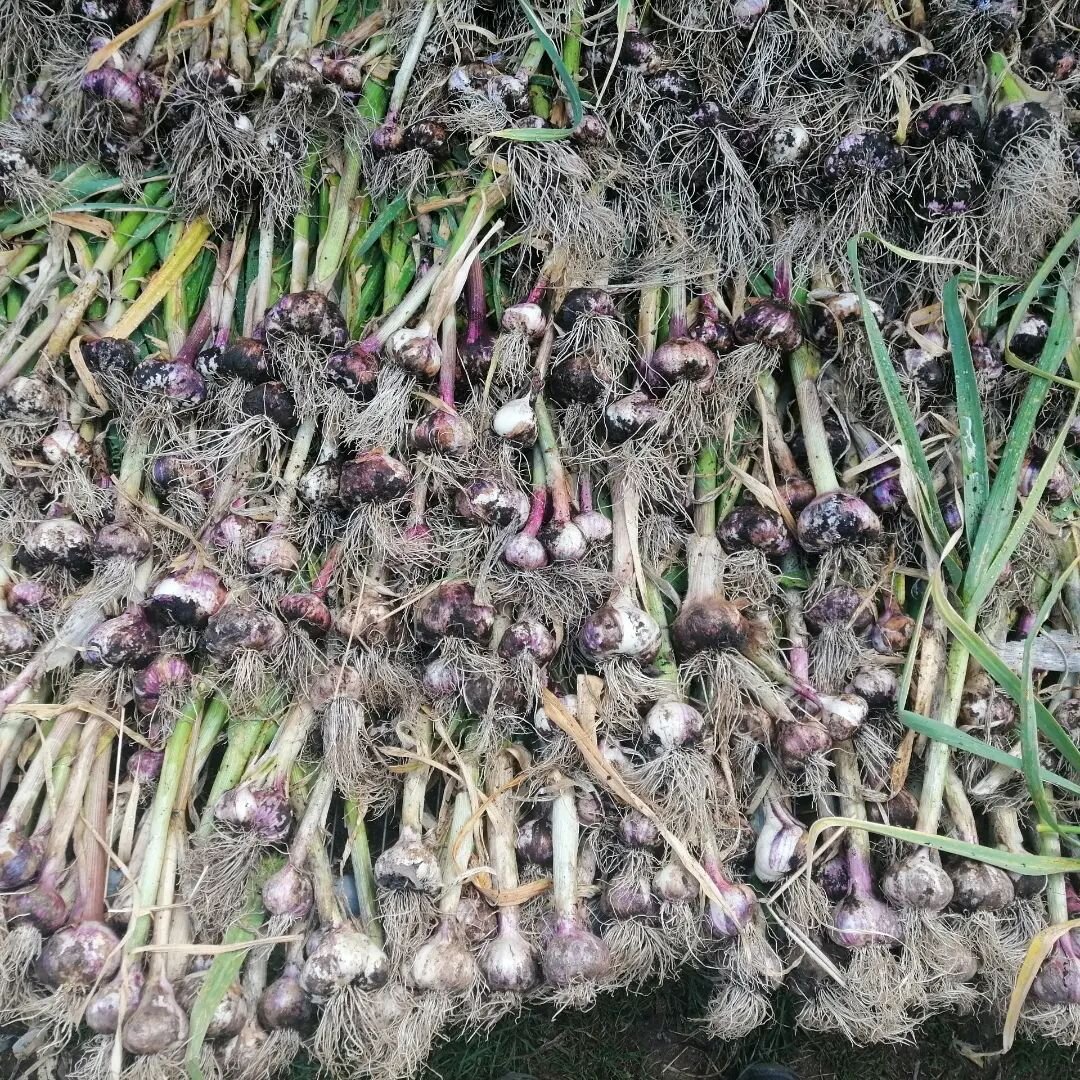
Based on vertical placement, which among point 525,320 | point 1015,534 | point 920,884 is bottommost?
point 920,884

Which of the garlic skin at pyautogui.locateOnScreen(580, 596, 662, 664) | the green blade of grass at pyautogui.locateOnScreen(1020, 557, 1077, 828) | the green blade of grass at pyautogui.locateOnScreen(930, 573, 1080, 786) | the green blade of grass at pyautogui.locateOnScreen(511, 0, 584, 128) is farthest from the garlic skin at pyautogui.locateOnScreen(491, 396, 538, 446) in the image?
the green blade of grass at pyautogui.locateOnScreen(1020, 557, 1077, 828)

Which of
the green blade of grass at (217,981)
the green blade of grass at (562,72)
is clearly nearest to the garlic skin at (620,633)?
the green blade of grass at (217,981)

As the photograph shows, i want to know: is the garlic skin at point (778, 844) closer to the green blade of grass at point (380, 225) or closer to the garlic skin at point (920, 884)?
the garlic skin at point (920, 884)

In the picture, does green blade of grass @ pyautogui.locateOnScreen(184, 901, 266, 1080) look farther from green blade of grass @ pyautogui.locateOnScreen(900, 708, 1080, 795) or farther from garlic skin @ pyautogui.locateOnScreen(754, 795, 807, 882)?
green blade of grass @ pyautogui.locateOnScreen(900, 708, 1080, 795)

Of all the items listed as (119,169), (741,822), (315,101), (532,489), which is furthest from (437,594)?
(119,169)

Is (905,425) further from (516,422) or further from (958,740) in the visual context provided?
(516,422)

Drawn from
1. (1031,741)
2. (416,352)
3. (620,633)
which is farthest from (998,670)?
(416,352)
